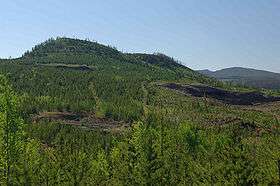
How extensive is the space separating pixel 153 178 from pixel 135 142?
7351mm

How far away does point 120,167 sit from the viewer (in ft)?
238

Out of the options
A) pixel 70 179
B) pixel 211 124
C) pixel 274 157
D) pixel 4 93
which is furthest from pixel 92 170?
pixel 211 124

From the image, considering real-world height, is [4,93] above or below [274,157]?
above

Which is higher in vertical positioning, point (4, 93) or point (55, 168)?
point (4, 93)

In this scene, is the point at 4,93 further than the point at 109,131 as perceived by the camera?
No

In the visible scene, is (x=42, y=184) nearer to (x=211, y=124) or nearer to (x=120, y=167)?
(x=120, y=167)

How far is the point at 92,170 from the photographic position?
64.0 metres

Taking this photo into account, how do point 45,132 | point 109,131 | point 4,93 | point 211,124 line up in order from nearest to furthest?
point 4,93 → point 45,132 → point 109,131 → point 211,124

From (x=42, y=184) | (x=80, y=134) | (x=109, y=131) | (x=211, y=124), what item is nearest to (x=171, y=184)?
(x=42, y=184)

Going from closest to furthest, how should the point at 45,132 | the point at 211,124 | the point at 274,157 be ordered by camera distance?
the point at 274,157, the point at 45,132, the point at 211,124

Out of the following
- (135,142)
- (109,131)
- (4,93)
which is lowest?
(109,131)

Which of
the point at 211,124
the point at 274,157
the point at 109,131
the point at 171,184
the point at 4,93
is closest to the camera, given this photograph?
the point at 274,157

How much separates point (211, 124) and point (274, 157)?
147587 millimetres

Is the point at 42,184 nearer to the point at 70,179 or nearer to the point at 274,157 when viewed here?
the point at 70,179
